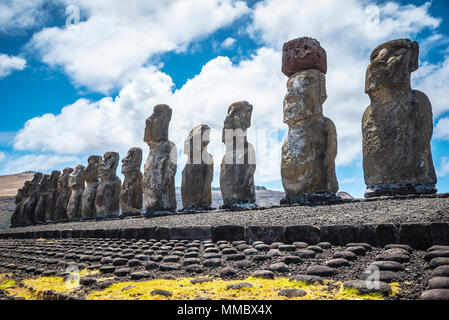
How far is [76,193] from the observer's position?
1698 cm

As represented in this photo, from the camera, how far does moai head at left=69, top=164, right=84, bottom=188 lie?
17.0m

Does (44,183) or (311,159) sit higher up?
(44,183)

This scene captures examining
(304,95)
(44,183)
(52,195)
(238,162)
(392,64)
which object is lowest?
(52,195)

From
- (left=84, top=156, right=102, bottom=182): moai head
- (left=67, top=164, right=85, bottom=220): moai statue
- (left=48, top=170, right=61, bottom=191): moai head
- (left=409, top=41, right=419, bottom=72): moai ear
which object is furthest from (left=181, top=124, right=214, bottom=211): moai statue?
(left=48, top=170, right=61, bottom=191): moai head

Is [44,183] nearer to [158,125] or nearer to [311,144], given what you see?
[158,125]

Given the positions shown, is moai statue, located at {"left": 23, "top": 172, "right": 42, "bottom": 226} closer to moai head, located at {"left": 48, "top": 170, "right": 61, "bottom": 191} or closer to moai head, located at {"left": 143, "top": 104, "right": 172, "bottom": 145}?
moai head, located at {"left": 48, "top": 170, "right": 61, "bottom": 191}

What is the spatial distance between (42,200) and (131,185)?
9785 mm

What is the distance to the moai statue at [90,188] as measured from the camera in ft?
50.7

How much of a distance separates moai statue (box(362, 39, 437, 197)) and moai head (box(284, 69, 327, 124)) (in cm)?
121

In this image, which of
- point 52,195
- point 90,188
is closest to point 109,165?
point 90,188

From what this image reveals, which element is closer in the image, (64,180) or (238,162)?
(238,162)

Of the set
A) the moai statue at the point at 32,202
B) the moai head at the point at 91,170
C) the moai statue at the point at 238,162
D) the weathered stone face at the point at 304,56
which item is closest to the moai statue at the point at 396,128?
the weathered stone face at the point at 304,56

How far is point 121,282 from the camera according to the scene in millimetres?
3389
